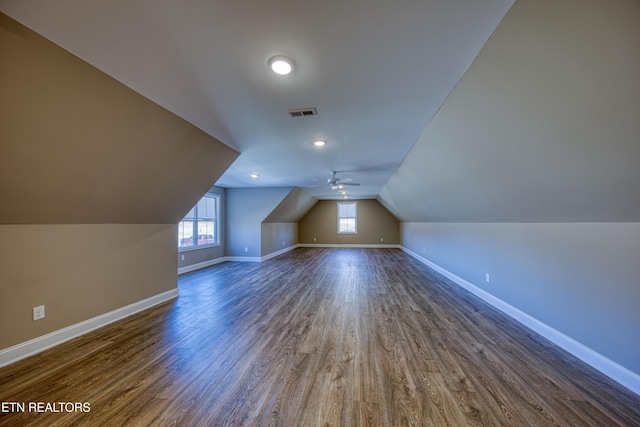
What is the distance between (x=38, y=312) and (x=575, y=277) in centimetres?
511

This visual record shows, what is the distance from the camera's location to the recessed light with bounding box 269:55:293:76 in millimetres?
1723

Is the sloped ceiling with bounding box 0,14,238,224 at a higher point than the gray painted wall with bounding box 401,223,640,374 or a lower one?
higher

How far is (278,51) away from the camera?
1.66 meters

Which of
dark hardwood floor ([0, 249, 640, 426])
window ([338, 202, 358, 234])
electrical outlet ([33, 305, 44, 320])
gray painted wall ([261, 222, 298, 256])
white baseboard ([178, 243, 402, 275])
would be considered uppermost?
window ([338, 202, 358, 234])

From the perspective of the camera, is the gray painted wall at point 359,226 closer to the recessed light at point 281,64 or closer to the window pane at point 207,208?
the window pane at point 207,208

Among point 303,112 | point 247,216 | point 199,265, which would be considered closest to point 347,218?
point 247,216

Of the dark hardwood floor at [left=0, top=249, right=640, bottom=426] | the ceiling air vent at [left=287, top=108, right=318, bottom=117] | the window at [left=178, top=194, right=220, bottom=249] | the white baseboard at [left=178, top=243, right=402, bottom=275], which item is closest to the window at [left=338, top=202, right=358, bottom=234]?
the white baseboard at [left=178, top=243, right=402, bottom=275]

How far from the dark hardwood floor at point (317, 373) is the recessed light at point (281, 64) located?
233cm

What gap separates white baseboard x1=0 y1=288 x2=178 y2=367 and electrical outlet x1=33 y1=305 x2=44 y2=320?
192 millimetres

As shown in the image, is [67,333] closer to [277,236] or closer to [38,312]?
[38,312]

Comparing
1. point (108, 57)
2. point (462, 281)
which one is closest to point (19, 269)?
point (108, 57)

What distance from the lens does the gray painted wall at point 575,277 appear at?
191 centimetres

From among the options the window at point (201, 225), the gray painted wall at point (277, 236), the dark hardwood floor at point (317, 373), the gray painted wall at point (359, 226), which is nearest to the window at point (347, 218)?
the gray painted wall at point (359, 226)

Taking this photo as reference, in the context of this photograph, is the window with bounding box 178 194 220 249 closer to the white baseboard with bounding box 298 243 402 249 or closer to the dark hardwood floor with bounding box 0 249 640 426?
the dark hardwood floor with bounding box 0 249 640 426
